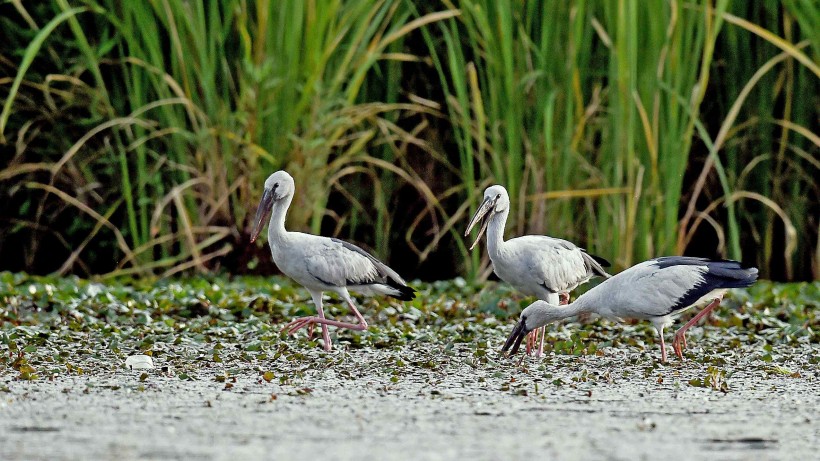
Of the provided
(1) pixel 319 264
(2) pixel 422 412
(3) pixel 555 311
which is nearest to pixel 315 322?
(1) pixel 319 264

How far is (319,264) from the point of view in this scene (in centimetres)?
729

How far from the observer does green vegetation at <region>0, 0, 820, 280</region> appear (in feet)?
28.9

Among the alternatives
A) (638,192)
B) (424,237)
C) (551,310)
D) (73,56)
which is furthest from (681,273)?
(73,56)

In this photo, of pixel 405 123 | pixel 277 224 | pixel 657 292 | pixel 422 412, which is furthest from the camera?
pixel 405 123

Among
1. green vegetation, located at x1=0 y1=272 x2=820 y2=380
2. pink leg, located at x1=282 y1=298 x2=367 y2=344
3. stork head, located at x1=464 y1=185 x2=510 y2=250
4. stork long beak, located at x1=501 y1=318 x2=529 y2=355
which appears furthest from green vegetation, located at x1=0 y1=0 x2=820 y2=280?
stork long beak, located at x1=501 y1=318 x2=529 y2=355

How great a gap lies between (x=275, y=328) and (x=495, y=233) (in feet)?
4.26

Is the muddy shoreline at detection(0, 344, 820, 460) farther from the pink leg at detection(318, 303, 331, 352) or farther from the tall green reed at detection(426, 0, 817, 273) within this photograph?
the tall green reed at detection(426, 0, 817, 273)

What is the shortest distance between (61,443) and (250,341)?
291 centimetres

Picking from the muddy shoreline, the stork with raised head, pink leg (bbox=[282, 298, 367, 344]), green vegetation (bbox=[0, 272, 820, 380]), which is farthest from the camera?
the stork with raised head

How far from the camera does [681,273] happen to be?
6.88m

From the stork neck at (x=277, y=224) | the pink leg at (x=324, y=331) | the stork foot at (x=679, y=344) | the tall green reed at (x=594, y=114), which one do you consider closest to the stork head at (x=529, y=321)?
the stork foot at (x=679, y=344)

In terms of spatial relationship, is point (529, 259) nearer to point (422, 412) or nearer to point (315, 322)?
point (315, 322)

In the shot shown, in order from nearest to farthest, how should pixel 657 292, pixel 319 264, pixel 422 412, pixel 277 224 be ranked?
pixel 422 412 → pixel 657 292 → pixel 319 264 → pixel 277 224

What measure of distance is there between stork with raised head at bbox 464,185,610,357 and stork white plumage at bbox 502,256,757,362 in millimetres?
387
